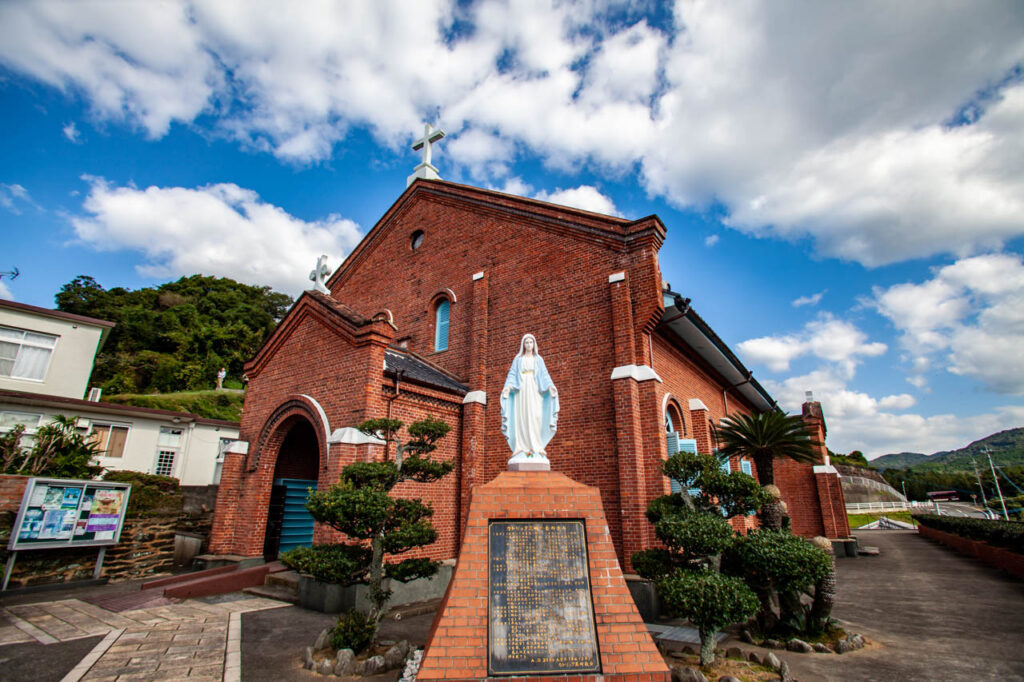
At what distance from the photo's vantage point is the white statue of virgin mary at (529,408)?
6.71 metres

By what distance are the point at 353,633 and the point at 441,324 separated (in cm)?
965

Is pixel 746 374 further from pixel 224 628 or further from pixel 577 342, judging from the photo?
pixel 224 628

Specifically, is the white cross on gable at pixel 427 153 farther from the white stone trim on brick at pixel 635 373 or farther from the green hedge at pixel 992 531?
the green hedge at pixel 992 531

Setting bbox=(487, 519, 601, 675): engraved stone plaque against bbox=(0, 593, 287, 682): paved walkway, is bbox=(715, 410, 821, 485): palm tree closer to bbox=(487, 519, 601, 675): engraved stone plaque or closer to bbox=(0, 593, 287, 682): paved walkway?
bbox=(487, 519, 601, 675): engraved stone plaque

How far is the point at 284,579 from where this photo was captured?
1011 centimetres

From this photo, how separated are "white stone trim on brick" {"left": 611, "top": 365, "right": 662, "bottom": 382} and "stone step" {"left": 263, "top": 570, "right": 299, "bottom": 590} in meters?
7.86

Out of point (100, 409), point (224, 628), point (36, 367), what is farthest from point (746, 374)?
point (36, 367)

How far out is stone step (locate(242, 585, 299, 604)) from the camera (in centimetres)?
966

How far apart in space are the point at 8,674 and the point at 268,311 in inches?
1993

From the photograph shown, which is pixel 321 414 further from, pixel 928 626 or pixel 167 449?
pixel 167 449

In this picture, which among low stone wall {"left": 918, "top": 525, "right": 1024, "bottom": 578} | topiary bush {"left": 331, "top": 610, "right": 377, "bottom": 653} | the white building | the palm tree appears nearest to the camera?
topiary bush {"left": 331, "top": 610, "right": 377, "bottom": 653}

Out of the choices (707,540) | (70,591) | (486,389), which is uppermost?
(486,389)

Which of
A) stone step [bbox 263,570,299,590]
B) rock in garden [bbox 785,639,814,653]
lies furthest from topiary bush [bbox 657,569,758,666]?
stone step [bbox 263,570,299,590]

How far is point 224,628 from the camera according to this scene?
7.73 m
